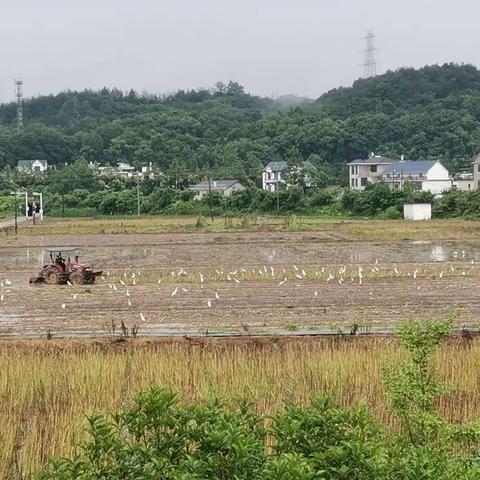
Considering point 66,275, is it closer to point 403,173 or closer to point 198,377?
point 198,377

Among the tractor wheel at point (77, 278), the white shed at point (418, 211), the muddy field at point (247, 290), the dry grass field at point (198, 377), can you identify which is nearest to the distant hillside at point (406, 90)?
the white shed at point (418, 211)

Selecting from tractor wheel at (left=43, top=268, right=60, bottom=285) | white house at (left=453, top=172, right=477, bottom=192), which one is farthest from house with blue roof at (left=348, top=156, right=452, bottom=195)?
tractor wheel at (left=43, top=268, right=60, bottom=285)

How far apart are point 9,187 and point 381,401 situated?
204 ft

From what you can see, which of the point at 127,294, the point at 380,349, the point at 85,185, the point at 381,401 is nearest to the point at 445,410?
the point at 381,401

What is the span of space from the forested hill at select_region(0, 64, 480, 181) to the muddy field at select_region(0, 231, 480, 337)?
41217 mm

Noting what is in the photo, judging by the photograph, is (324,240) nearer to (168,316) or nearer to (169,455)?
(168,316)

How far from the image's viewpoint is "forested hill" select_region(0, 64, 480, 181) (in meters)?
80.6

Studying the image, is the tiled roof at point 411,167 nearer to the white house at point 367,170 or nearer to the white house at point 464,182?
the white house at point 367,170

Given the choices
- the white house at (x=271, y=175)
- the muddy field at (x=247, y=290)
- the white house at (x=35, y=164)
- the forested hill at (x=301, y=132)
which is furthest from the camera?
the white house at (x=35, y=164)

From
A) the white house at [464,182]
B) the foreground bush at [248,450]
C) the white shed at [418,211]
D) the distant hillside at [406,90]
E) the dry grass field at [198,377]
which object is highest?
the distant hillside at [406,90]

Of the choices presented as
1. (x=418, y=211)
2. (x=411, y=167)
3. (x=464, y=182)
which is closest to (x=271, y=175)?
(x=411, y=167)

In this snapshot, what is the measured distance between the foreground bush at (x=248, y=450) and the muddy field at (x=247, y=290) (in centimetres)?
458

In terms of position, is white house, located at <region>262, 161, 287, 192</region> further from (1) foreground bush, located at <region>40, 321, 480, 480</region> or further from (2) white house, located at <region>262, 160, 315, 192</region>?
(1) foreground bush, located at <region>40, 321, 480, 480</region>

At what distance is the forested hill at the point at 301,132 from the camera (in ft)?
264
